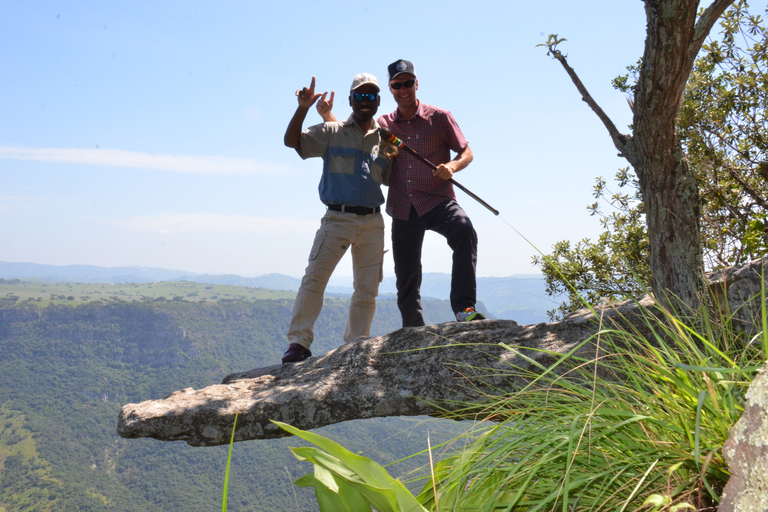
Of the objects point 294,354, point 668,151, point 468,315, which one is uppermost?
point 668,151

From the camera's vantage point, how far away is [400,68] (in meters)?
5.45

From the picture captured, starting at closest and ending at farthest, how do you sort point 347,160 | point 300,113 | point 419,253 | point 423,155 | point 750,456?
point 750,456 → point 300,113 → point 347,160 → point 423,155 → point 419,253

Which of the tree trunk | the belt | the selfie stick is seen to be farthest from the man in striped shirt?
the tree trunk

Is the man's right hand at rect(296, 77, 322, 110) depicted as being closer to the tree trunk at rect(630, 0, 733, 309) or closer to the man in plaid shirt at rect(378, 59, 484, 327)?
the man in plaid shirt at rect(378, 59, 484, 327)

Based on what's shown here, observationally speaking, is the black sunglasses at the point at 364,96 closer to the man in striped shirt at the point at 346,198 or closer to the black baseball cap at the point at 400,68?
the man in striped shirt at the point at 346,198

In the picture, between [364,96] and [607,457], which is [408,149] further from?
[607,457]

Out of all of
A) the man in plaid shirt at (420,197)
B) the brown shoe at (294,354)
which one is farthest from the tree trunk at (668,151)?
the brown shoe at (294,354)

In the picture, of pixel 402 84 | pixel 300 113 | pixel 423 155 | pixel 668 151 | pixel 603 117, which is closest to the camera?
pixel 668 151

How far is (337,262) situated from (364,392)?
163 centimetres

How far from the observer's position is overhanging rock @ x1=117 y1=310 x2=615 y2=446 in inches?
175

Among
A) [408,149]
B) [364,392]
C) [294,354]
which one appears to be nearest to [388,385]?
[364,392]

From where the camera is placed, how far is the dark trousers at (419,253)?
5.43 metres

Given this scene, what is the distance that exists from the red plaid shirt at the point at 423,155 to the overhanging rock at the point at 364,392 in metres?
1.47

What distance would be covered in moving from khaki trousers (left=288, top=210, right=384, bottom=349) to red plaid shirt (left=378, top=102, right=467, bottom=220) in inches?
13.7
